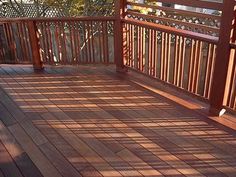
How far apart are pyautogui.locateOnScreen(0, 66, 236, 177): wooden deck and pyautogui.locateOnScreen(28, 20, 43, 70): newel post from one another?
0.69 m

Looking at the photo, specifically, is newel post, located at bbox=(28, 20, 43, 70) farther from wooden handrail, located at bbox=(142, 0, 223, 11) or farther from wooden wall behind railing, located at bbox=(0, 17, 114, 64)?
wooden handrail, located at bbox=(142, 0, 223, 11)

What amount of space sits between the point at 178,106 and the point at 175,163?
3.50 ft

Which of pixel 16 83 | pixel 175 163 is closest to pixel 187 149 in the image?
pixel 175 163

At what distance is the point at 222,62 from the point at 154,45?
1099mm

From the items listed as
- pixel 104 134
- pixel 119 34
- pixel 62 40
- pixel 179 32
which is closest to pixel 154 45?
pixel 179 32

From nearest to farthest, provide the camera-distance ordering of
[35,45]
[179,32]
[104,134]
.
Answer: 1. [104,134]
2. [179,32]
3. [35,45]

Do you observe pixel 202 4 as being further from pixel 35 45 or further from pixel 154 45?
pixel 35 45

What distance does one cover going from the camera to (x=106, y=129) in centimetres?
302

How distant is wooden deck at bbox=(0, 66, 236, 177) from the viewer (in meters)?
2.46

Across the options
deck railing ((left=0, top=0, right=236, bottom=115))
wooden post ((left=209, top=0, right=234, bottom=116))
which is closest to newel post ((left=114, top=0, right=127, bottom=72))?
deck railing ((left=0, top=0, right=236, bottom=115))

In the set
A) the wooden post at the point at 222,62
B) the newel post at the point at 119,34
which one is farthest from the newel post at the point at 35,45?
the wooden post at the point at 222,62

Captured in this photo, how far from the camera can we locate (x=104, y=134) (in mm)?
2934

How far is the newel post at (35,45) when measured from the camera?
14.7 ft

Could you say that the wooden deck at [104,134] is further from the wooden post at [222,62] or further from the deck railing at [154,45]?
the deck railing at [154,45]
